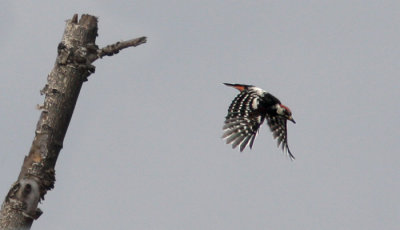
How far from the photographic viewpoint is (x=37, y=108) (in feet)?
20.0

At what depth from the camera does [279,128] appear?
18.2m

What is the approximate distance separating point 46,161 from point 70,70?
0.82 m

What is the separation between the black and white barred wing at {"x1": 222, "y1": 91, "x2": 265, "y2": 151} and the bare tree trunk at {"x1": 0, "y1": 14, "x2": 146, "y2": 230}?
34.0 feet

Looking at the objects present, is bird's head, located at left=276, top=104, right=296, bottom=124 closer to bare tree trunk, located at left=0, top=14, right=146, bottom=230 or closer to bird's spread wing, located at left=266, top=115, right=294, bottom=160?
bird's spread wing, located at left=266, top=115, right=294, bottom=160

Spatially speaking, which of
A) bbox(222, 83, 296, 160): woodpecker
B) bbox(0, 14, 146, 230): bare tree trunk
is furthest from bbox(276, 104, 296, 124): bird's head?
bbox(0, 14, 146, 230): bare tree trunk

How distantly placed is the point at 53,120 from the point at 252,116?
11573 millimetres

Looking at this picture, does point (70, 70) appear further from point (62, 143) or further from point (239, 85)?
point (239, 85)

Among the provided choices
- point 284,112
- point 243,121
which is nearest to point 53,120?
point 243,121

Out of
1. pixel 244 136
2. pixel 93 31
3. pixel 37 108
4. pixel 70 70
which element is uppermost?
pixel 244 136

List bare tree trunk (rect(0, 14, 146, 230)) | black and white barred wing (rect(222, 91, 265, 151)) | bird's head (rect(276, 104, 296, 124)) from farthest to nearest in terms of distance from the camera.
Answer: bird's head (rect(276, 104, 296, 124))
black and white barred wing (rect(222, 91, 265, 151))
bare tree trunk (rect(0, 14, 146, 230))

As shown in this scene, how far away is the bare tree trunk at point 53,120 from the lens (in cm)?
563

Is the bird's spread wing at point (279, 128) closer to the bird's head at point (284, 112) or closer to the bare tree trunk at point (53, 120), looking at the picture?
the bird's head at point (284, 112)

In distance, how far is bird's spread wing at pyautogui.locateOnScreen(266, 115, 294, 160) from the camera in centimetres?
1809

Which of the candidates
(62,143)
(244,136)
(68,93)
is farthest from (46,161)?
(244,136)
